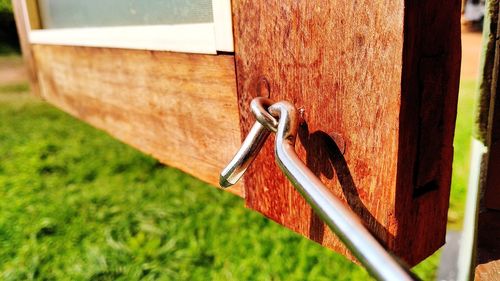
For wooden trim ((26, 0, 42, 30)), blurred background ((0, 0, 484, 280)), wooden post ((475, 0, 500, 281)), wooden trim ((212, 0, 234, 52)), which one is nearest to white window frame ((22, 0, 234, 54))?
wooden trim ((212, 0, 234, 52))

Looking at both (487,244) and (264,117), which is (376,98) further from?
(487,244)

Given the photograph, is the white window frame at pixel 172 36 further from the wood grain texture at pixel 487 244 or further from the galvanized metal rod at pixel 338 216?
the wood grain texture at pixel 487 244

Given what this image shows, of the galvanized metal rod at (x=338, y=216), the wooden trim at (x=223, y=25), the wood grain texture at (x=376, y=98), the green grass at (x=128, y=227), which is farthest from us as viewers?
the green grass at (x=128, y=227)

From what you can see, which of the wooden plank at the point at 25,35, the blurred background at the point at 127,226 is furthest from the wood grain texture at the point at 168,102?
the wooden plank at the point at 25,35

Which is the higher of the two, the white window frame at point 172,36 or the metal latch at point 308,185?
the white window frame at point 172,36

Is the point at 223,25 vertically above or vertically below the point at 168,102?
above

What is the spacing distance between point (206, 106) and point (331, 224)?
0.46m

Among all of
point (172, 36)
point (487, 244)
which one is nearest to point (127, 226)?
point (172, 36)

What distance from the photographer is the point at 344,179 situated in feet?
1.76

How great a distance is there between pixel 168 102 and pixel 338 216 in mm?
601

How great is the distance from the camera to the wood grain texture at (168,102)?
754 mm

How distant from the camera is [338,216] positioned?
38 cm

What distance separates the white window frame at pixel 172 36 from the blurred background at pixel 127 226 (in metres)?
0.68

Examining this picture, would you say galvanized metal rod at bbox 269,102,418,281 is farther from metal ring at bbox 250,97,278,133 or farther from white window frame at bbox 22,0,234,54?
white window frame at bbox 22,0,234,54
